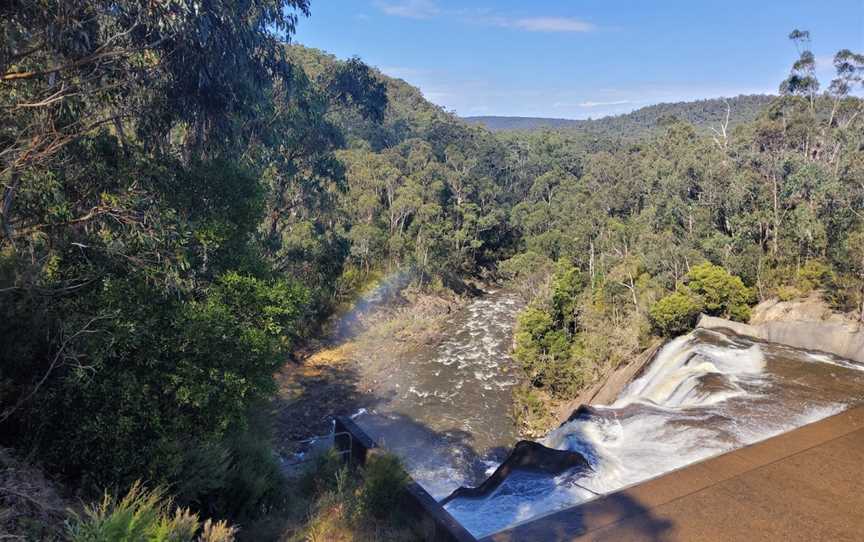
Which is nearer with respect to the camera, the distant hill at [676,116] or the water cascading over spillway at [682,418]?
the water cascading over spillway at [682,418]

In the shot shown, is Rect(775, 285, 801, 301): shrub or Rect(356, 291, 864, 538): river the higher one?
Rect(775, 285, 801, 301): shrub

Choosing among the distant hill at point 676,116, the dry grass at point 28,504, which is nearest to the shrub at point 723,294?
the dry grass at point 28,504

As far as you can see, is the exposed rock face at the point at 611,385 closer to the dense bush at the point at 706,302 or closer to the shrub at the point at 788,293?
the dense bush at the point at 706,302

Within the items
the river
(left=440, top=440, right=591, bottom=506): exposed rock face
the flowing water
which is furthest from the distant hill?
(left=440, top=440, right=591, bottom=506): exposed rock face

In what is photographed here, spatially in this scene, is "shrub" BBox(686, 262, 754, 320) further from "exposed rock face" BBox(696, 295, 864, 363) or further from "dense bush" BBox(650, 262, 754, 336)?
"exposed rock face" BBox(696, 295, 864, 363)

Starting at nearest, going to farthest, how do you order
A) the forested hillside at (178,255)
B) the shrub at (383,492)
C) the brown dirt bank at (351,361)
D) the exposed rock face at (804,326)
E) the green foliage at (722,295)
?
1. the forested hillside at (178,255)
2. the shrub at (383,492)
3. the exposed rock face at (804,326)
4. the green foliage at (722,295)
5. the brown dirt bank at (351,361)

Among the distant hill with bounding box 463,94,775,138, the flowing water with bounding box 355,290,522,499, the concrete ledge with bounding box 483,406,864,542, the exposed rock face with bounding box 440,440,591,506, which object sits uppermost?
the distant hill with bounding box 463,94,775,138

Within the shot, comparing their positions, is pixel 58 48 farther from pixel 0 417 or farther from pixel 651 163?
pixel 651 163

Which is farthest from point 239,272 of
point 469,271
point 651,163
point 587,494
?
point 651,163
